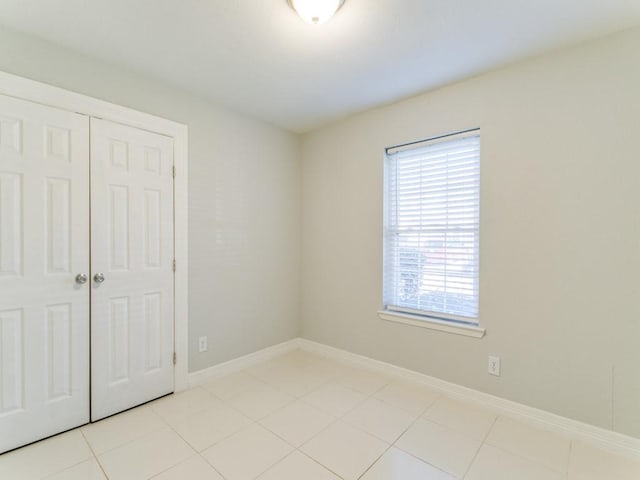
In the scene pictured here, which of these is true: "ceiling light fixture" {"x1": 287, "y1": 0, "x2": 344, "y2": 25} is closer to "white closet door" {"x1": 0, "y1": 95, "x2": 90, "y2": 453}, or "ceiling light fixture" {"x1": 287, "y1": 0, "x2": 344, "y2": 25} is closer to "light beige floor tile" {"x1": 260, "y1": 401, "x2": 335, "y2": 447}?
"white closet door" {"x1": 0, "y1": 95, "x2": 90, "y2": 453}

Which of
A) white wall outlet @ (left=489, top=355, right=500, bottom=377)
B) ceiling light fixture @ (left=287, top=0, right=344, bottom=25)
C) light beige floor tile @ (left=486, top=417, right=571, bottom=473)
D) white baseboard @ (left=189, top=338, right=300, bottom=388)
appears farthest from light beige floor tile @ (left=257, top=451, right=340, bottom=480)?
ceiling light fixture @ (left=287, top=0, right=344, bottom=25)

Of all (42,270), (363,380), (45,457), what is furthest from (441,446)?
(42,270)

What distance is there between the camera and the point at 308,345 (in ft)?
11.4

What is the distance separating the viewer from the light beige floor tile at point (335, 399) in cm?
227

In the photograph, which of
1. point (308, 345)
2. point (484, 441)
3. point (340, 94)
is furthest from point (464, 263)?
point (308, 345)

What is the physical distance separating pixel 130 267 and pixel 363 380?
2094 mm

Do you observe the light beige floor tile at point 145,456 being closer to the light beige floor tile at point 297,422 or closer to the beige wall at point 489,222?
the light beige floor tile at point 297,422

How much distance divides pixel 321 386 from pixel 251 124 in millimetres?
2515

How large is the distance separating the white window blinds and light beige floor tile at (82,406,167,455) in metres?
2.02

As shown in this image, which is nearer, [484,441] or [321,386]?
[484,441]

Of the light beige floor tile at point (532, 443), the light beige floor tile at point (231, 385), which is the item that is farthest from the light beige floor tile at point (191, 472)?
the light beige floor tile at point (532, 443)

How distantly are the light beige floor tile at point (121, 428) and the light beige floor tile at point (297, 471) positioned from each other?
0.86m

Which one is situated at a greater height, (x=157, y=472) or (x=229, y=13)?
(x=229, y=13)

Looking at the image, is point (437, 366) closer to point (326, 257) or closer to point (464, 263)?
point (464, 263)
